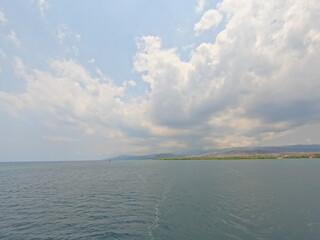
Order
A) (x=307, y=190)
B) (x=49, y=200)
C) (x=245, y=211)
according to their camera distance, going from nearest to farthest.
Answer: (x=245, y=211) → (x=49, y=200) → (x=307, y=190)

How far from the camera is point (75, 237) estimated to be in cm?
2578

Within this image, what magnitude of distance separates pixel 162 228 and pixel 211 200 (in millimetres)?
19845

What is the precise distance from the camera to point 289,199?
42875 millimetres

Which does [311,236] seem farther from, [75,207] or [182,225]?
[75,207]

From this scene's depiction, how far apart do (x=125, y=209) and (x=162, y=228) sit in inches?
513

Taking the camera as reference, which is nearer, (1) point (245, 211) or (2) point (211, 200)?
(1) point (245, 211)

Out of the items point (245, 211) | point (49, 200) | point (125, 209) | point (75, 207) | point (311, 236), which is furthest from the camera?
point (49, 200)

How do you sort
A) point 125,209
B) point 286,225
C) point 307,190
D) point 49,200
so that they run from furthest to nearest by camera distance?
point 307,190 → point 49,200 → point 125,209 → point 286,225

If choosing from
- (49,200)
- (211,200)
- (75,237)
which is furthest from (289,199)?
(49,200)

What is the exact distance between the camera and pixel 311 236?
80.2 ft

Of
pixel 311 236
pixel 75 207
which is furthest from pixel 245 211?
pixel 75 207

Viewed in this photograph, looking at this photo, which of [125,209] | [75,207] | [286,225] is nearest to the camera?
[286,225]

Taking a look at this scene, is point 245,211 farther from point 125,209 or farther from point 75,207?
point 75,207

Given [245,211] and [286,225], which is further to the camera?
[245,211]
